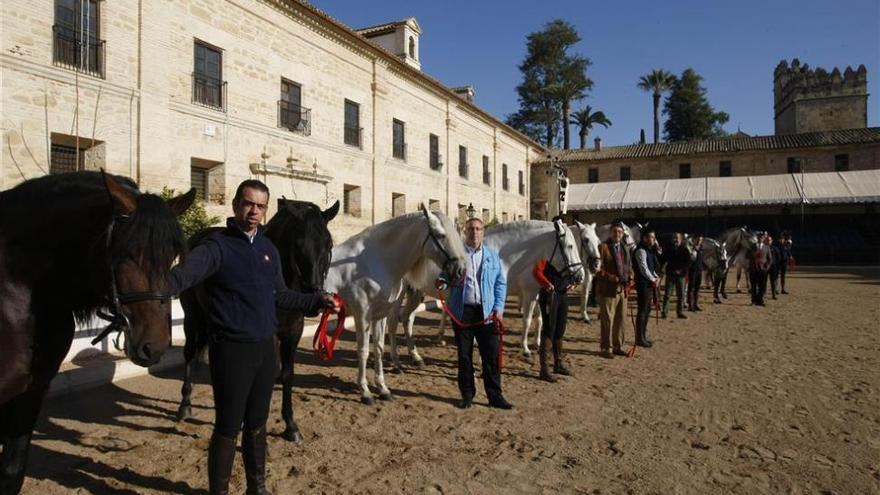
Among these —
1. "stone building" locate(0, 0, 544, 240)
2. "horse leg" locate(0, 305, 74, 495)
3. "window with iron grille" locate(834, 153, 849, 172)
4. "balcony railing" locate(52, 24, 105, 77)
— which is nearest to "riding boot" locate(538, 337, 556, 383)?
"horse leg" locate(0, 305, 74, 495)

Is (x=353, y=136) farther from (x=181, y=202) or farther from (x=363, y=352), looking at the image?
(x=181, y=202)

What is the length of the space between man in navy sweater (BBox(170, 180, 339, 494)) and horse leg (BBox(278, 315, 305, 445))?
4.61 ft

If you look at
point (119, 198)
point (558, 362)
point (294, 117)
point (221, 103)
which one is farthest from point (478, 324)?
point (294, 117)

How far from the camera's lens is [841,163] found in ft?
106

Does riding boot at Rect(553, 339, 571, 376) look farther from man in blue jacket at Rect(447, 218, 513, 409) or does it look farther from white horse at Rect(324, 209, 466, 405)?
white horse at Rect(324, 209, 466, 405)

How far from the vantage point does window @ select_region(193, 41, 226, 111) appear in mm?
13062

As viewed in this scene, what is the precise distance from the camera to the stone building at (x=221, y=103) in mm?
9836

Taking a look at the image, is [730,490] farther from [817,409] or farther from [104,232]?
[104,232]

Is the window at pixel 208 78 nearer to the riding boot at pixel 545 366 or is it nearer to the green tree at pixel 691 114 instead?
the riding boot at pixel 545 366

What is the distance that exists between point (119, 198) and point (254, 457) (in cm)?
160

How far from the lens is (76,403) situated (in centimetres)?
491

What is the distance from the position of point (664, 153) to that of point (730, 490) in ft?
122

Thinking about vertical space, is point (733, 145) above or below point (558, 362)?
above

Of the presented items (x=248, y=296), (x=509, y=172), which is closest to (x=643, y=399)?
(x=248, y=296)
